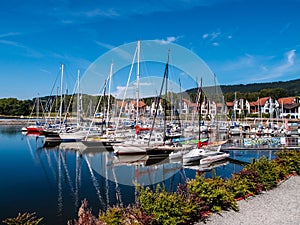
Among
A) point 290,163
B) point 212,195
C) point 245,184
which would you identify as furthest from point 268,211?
point 290,163

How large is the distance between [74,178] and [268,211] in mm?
14017

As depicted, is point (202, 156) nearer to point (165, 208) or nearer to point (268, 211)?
point (268, 211)

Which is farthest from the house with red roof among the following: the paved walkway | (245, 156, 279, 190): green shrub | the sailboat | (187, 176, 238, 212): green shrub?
(187, 176, 238, 212): green shrub

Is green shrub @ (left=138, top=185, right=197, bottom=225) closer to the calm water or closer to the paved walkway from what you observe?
the paved walkway

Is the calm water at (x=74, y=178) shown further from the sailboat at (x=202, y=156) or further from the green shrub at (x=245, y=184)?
the green shrub at (x=245, y=184)

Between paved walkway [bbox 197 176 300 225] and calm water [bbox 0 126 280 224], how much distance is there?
5.44m

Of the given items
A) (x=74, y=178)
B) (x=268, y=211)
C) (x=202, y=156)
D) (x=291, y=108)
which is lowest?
(x=74, y=178)

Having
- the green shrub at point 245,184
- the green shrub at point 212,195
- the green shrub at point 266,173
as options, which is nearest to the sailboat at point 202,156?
the green shrub at point 266,173

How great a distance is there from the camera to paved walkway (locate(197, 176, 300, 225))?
7.24 m

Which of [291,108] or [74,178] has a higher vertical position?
[291,108]

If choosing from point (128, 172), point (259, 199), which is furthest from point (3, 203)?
point (259, 199)

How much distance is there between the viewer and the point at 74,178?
19.0 metres

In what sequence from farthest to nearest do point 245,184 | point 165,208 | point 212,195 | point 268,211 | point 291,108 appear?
point 291,108, point 245,184, point 268,211, point 212,195, point 165,208

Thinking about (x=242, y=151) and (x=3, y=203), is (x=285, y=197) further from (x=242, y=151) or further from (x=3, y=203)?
(x=242, y=151)
